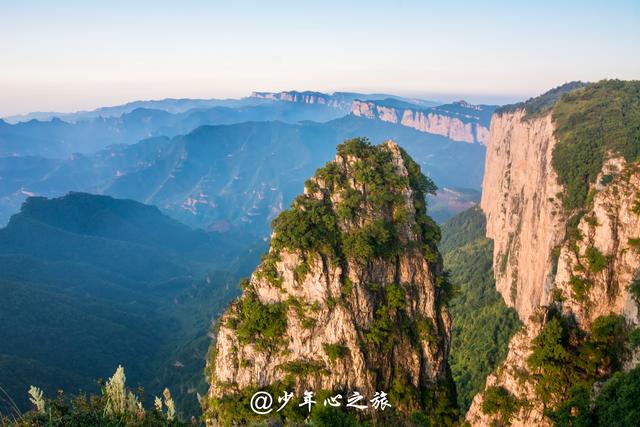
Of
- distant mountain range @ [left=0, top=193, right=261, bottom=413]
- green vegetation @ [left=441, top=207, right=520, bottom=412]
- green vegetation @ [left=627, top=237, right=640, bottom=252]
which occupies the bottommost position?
distant mountain range @ [left=0, top=193, right=261, bottom=413]

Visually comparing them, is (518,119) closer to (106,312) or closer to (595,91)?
(595,91)

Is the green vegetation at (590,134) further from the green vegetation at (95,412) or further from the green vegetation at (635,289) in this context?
the green vegetation at (95,412)

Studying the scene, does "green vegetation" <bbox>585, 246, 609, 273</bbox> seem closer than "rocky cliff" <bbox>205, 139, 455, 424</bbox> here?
Yes

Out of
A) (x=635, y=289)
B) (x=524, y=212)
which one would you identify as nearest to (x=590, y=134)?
(x=524, y=212)

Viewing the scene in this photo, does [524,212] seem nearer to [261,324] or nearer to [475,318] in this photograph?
[475,318]

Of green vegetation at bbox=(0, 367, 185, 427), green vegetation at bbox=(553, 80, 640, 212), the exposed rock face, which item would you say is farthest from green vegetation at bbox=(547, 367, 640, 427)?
green vegetation at bbox=(553, 80, 640, 212)

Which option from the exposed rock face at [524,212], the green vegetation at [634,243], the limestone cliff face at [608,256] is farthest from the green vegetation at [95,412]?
the exposed rock face at [524,212]

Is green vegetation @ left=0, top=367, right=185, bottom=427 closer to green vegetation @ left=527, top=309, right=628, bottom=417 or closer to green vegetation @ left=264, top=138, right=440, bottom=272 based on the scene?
green vegetation @ left=264, top=138, right=440, bottom=272
